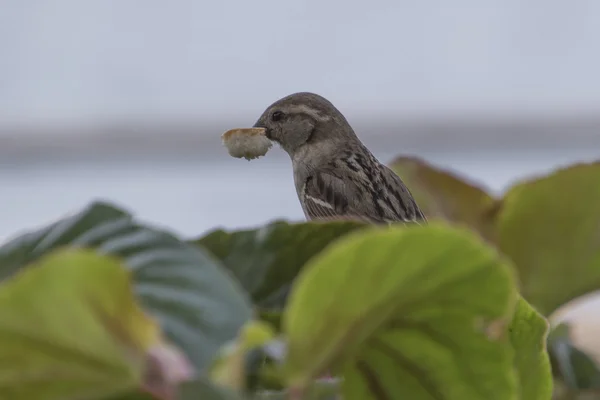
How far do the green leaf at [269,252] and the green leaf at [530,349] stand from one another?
99mm

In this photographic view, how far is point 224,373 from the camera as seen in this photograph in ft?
0.89

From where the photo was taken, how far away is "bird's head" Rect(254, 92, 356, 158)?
5.05ft

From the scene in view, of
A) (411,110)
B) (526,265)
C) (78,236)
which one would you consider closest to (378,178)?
(526,265)

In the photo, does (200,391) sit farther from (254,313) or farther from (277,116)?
(277,116)

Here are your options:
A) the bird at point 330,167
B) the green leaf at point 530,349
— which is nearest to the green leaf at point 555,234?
the green leaf at point 530,349

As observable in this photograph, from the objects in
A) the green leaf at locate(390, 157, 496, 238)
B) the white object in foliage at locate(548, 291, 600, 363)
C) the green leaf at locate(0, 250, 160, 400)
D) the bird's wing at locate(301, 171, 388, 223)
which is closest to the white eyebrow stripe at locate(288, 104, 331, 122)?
the bird's wing at locate(301, 171, 388, 223)

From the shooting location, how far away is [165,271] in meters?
0.31

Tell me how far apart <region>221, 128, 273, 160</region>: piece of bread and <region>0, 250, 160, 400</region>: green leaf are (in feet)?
1.81

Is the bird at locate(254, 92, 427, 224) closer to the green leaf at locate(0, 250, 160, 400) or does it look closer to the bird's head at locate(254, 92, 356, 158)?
the bird's head at locate(254, 92, 356, 158)

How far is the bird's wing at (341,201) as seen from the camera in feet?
4.59

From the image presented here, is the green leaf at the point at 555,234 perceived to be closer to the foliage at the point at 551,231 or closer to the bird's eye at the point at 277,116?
the foliage at the point at 551,231

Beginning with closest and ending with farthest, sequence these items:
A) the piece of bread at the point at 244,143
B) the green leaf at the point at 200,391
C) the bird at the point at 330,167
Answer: the green leaf at the point at 200,391 < the piece of bread at the point at 244,143 < the bird at the point at 330,167

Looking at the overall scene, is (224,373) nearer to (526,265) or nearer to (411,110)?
(526,265)

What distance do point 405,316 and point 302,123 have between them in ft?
4.15
